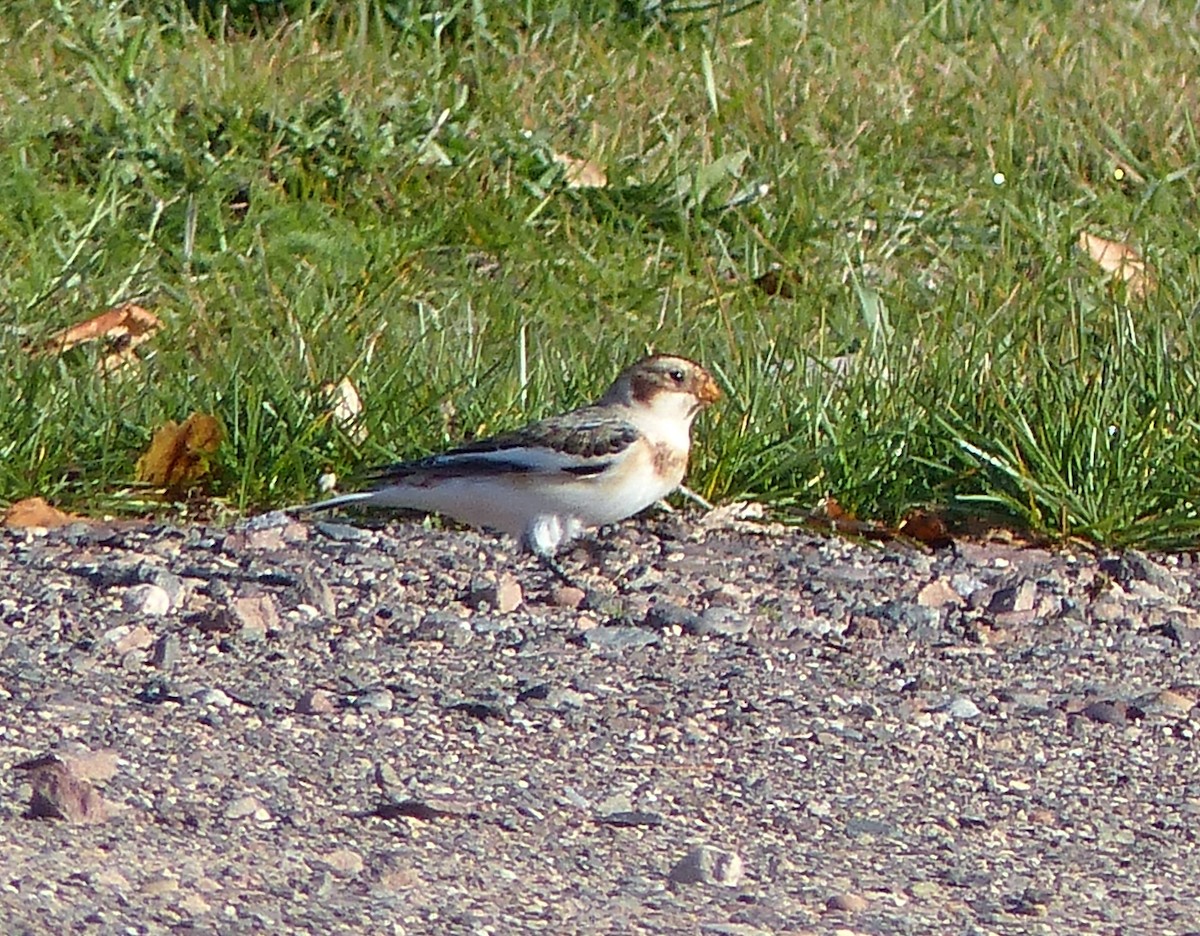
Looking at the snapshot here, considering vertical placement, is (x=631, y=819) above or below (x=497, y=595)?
above

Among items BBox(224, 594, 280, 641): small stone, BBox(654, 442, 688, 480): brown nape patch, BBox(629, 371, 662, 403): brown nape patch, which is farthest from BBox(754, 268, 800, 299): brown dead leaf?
BBox(224, 594, 280, 641): small stone

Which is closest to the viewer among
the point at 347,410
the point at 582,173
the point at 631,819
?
the point at 631,819

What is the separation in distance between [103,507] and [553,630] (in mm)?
1359

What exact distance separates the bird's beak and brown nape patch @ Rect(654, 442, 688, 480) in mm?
189

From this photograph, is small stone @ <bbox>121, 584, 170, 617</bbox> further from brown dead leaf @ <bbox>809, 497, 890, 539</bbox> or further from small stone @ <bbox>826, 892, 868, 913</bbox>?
small stone @ <bbox>826, 892, 868, 913</bbox>

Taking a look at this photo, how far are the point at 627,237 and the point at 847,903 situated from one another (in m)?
4.64

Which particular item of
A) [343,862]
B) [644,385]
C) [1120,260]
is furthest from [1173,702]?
[1120,260]

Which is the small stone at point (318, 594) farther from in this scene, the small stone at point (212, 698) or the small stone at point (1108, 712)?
the small stone at point (1108, 712)

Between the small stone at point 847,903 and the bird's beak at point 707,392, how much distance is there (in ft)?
7.59

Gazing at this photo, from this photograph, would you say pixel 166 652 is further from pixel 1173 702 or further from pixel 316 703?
pixel 1173 702

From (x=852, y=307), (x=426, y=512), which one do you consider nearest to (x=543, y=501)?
(x=426, y=512)

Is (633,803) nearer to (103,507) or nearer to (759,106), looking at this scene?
(103,507)

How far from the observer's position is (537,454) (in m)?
5.51

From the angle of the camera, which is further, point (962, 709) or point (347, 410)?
point (347, 410)
